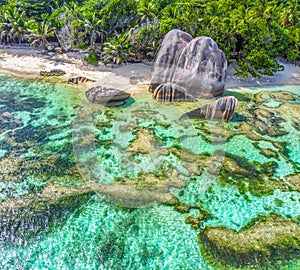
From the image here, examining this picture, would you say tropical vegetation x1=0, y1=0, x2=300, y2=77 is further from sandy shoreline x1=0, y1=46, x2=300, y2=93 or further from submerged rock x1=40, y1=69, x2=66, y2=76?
submerged rock x1=40, y1=69, x2=66, y2=76

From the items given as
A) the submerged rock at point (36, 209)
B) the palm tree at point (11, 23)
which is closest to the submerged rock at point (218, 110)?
the submerged rock at point (36, 209)

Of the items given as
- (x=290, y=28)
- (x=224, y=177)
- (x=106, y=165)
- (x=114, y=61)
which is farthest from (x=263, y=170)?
(x=290, y=28)

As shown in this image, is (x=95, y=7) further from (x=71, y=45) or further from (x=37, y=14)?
(x=37, y=14)

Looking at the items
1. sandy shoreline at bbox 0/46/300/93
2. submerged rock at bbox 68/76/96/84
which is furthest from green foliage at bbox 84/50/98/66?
submerged rock at bbox 68/76/96/84

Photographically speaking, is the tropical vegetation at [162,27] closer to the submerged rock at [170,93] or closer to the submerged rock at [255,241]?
the submerged rock at [170,93]

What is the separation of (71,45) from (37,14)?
891 centimetres

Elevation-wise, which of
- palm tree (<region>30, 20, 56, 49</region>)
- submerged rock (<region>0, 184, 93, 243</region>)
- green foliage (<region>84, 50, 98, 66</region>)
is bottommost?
submerged rock (<region>0, 184, 93, 243</region>)

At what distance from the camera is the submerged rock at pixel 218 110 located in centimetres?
2028

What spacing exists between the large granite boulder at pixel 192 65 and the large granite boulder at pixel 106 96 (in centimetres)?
335

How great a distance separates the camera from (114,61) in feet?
89.3

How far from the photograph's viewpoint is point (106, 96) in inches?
869

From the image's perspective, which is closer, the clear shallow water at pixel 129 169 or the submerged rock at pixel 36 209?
the clear shallow water at pixel 129 169

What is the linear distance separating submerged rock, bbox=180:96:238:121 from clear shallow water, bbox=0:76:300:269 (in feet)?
2.61

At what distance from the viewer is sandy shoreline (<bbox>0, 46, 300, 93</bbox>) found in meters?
26.1
